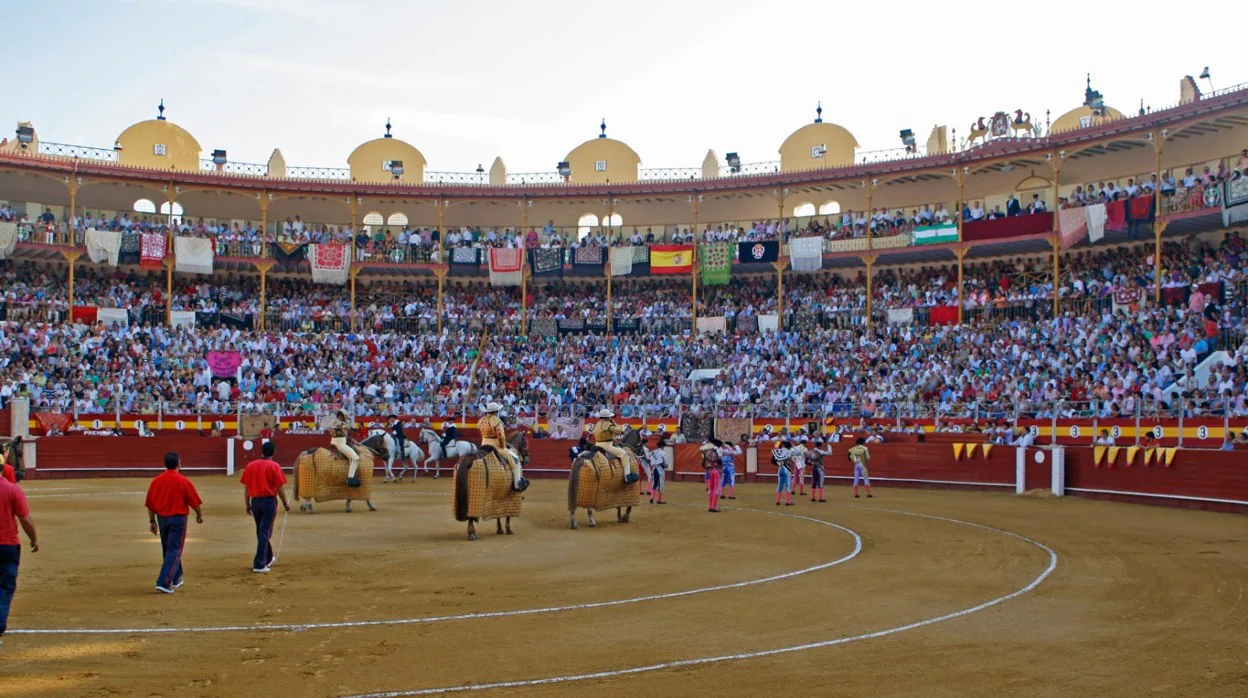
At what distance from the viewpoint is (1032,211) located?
126 ft

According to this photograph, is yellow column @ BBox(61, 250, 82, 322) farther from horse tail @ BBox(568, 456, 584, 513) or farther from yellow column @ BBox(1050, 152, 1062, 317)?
yellow column @ BBox(1050, 152, 1062, 317)

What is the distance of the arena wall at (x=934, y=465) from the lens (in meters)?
20.8

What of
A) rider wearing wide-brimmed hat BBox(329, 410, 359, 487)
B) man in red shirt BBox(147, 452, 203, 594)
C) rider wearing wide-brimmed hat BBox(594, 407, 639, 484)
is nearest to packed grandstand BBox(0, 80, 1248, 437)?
rider wearing wide-brimmed hat BBox(594, 407, 639, 484)

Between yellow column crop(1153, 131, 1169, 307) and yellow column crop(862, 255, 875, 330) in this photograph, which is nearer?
yellow column crop(1153, 131, 1169, 307)

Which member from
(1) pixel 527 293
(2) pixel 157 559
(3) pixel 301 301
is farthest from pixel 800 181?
(2) pixel 157 559

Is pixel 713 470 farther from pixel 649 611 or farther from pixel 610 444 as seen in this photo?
pixel 649 611

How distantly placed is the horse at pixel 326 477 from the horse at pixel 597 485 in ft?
14.4

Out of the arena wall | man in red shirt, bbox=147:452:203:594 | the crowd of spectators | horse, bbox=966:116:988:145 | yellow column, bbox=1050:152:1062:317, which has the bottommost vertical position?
the arena wall

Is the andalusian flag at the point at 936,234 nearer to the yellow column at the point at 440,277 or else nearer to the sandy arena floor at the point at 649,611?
the yellow column at the point at 440,277

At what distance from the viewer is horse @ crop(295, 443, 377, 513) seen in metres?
19.6

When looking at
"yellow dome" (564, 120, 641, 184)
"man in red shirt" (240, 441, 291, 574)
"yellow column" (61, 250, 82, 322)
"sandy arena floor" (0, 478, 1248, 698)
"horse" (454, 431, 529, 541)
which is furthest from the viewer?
"yellow dome" (564, 120, 641, 184)

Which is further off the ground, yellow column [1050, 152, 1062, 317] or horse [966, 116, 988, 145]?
horse [966, 116, 988, 145]

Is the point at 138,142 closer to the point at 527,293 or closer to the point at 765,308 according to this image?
the point at 527,293

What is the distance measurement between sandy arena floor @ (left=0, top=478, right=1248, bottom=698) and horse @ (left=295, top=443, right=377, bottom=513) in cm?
237
